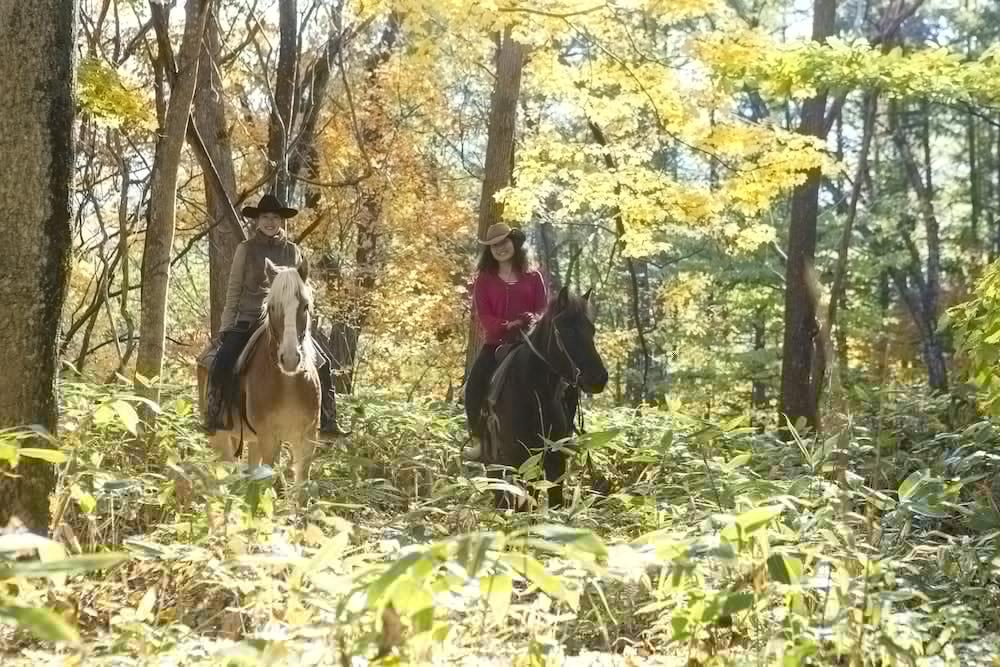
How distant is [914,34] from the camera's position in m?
26.7

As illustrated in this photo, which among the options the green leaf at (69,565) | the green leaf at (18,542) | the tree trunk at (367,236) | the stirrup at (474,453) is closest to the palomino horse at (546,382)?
the stirrup at (474,453)

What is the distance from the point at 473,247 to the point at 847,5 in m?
14.0

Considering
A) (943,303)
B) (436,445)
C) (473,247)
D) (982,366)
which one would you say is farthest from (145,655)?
(943,303)

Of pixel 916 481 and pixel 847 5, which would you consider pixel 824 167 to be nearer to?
pixel 916 481

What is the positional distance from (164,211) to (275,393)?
1.94 meters

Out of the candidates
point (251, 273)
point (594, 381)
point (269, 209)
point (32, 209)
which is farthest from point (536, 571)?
point (269, 209)

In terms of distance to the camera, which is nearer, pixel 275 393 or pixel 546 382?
pixel 546 382

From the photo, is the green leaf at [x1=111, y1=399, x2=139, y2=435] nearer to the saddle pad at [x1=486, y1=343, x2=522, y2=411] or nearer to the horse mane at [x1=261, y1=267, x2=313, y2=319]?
the horse mane at [x1=261, y1=267, x2=313, y2=319]

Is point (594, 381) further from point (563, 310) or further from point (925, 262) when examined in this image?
point (925, 262)

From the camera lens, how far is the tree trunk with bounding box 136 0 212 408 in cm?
798

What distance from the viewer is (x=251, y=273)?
7.96m

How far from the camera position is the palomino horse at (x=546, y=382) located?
23.0 ft

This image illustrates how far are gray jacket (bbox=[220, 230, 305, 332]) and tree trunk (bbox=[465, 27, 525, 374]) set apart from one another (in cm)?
435

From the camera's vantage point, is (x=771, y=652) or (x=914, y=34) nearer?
(x=771, y=652)
